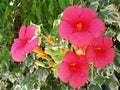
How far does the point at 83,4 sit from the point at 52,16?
22 cm

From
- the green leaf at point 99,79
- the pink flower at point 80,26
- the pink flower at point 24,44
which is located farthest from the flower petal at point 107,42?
the pink flower at point 24,44

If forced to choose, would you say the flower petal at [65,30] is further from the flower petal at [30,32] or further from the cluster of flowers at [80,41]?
the flower petal at [30,32]

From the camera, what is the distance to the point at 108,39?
1.72 metres

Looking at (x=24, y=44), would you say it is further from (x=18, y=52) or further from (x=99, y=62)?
(x=99, y=62)

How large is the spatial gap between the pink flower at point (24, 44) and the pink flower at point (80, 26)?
0.49 feet

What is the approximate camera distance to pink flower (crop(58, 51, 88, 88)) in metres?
1.64

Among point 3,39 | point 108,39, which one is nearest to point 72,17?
point 108,39

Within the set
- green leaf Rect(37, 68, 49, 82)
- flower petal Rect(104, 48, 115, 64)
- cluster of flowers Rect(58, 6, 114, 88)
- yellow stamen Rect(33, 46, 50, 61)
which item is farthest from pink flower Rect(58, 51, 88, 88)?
green leaf Rect(37, 68, 49, 82)

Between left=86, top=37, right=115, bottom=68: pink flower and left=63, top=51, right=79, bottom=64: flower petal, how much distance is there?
0.18ft

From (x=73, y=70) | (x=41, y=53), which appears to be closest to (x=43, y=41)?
(x=41, y=53)

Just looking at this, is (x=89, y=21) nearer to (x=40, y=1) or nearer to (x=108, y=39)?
(x=108, y=39)

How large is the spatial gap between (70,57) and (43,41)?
0.37 meters

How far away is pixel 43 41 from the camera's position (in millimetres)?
1998

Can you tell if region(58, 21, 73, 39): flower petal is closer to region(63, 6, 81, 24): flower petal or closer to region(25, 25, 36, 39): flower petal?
region(63, 6, 81, 24): flower petal
